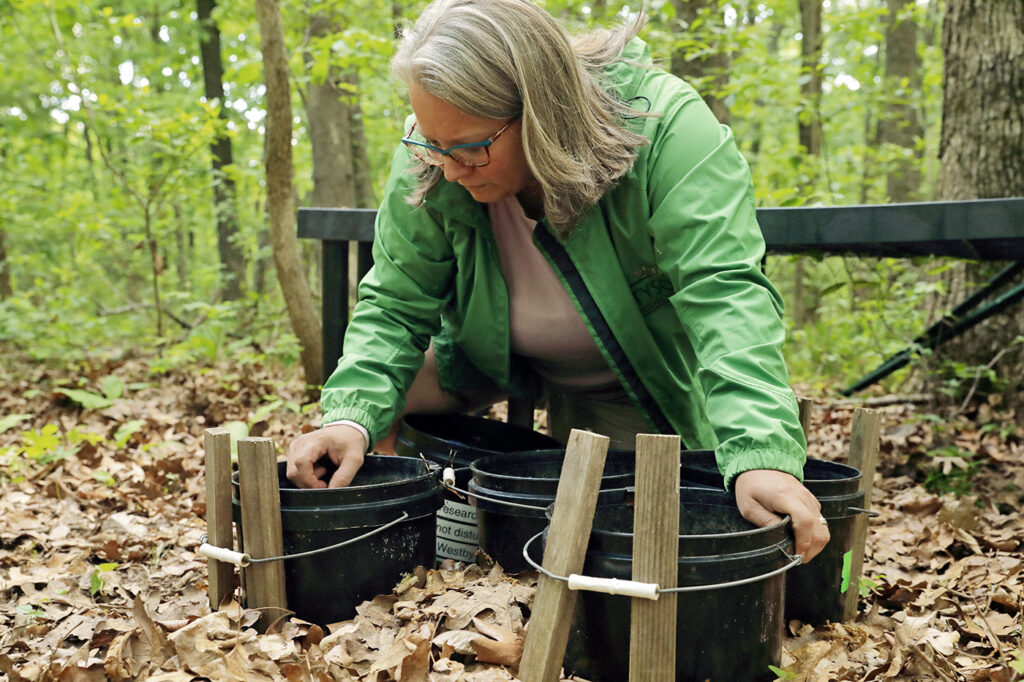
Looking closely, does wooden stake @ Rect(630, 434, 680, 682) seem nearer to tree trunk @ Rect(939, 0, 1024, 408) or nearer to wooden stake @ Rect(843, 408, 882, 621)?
wooden stake @ Rect(843, 408, 882, 621)

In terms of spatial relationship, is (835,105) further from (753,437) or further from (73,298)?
(753,437)

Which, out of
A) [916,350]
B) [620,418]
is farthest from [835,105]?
[620,418]

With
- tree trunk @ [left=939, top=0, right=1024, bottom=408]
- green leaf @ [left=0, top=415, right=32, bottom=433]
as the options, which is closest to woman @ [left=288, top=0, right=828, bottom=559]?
tree trunk @ [left=939, top=0, right=1024, bottom=408]

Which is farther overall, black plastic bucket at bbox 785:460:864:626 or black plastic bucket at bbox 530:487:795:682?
black plastic bucket at bbox 785:460:864:626

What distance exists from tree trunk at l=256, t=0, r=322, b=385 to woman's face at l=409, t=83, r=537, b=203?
10.3 feet

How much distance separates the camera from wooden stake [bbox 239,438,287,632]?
78.7 inches

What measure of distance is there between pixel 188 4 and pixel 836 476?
10.3 m

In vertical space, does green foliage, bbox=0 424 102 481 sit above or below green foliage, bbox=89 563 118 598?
above

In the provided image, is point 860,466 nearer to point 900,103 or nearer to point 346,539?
point 346,539

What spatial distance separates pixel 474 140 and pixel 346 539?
1.10 m

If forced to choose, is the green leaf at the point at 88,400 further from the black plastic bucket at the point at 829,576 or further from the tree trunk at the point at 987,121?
the tree trunk at the point at 987,121

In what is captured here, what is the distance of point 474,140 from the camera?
84.7 inches

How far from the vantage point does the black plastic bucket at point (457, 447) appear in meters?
2.50

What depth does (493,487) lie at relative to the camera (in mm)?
2166
